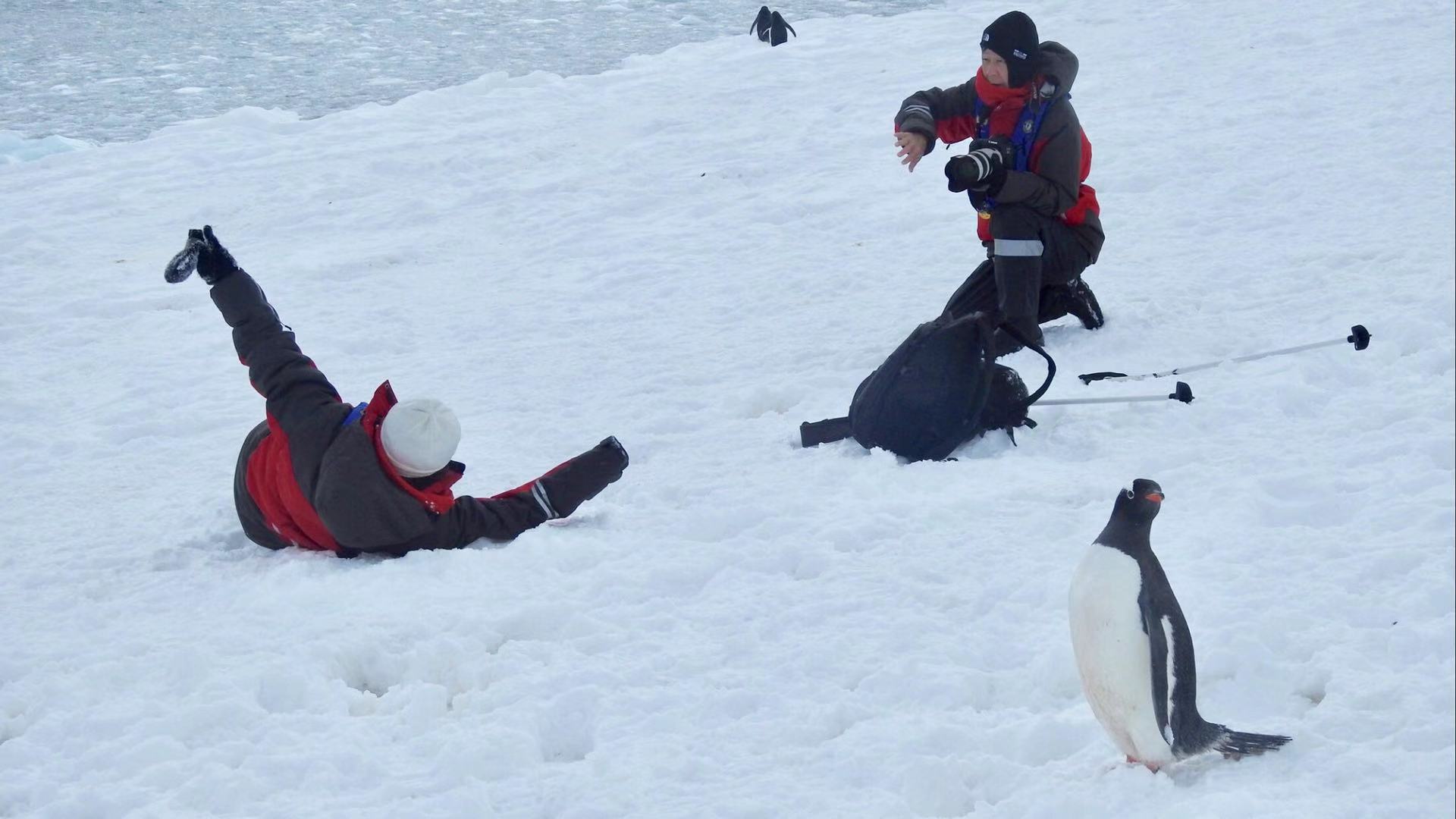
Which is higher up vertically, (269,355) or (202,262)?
(202,262)

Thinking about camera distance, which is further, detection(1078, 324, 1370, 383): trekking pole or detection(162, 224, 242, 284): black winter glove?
detection(1078, 324, 1370, 383): trekking pole

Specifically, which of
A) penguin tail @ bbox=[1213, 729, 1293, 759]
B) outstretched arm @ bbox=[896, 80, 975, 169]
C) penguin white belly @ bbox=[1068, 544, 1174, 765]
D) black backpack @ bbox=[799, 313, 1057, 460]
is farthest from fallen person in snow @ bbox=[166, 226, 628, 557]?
penguin tail @ bbox=[1213, 729, 1293, 759]

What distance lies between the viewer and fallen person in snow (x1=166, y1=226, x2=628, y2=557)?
129 inches

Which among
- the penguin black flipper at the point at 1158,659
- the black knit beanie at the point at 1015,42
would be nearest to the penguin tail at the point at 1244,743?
the penguin black flipper at the point at 1158,659

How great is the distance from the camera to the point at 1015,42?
4.00 meters

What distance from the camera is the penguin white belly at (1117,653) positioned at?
2.27 metres

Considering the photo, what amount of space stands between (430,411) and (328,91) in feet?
19.1

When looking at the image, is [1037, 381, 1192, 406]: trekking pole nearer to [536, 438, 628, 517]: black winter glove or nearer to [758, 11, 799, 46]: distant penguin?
[536, 438, 628, 517]: black winter glove

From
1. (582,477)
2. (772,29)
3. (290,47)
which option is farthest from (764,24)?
(582,477)

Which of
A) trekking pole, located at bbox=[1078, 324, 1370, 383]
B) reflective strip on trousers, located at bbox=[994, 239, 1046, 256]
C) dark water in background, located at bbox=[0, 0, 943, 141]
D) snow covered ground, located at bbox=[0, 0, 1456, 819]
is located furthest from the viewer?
dark water in background, located at bbox=[0, 0, 943, 141]

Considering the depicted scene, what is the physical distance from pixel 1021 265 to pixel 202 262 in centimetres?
226

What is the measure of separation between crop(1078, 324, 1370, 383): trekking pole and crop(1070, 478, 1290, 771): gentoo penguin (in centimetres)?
158

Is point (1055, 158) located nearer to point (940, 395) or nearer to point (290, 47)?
point (940, 395)

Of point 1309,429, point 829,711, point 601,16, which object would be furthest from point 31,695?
point 601,16
